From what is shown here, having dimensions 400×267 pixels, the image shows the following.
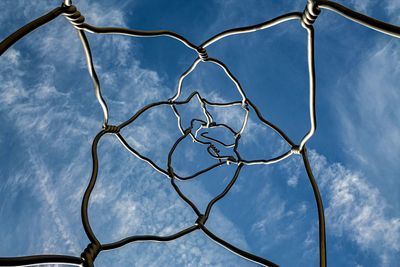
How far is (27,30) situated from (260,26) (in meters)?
0.33

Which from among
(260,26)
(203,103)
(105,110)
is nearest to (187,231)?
(105,110)

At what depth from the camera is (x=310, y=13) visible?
1.37ft

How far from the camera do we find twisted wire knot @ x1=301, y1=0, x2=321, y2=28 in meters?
0.40

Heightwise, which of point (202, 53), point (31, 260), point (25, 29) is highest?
point (202, 53)

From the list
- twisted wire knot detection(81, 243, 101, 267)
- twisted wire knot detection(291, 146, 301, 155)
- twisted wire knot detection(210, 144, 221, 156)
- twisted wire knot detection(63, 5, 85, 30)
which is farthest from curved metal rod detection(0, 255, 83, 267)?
twisted wire knot detection(210, 144, 221, 156)

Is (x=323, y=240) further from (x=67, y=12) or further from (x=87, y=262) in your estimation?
(x=67, y=12)

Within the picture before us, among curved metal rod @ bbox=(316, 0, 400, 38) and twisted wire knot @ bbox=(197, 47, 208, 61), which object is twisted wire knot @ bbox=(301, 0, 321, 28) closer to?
curved metal rod @ bbox=(316, 0, 400, 38)

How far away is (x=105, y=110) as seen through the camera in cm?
67

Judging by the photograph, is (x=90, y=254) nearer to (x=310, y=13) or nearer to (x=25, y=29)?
(x=25, y=29)

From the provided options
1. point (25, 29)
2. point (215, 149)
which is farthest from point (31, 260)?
point (215, 149)

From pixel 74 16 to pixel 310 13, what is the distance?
290mm

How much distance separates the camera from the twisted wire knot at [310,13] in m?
0.40

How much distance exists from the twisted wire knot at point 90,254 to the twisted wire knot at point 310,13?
36cm

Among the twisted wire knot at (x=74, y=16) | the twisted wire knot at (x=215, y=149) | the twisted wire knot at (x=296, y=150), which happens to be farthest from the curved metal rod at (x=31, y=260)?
the twisted wire knot at (x=215, y=149)
